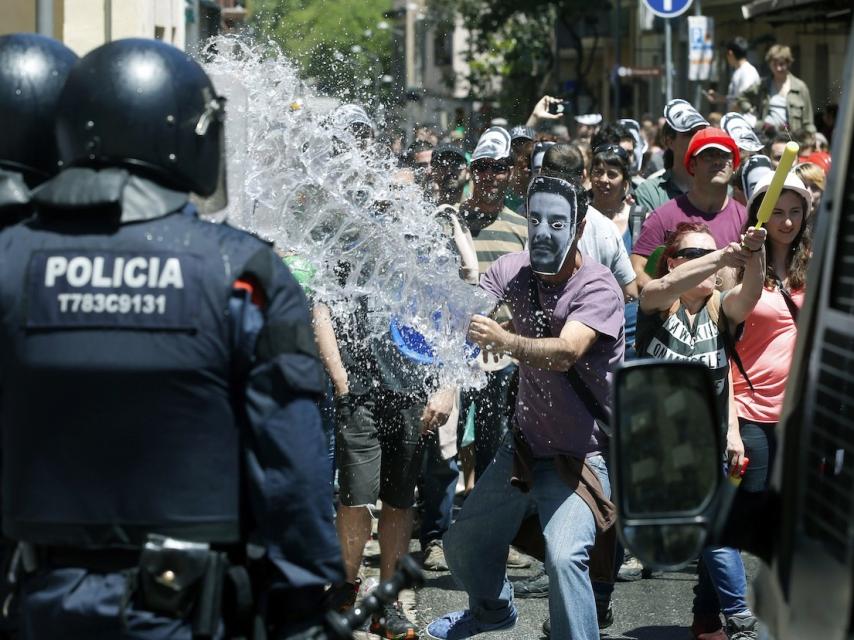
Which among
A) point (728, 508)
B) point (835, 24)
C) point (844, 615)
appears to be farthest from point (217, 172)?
point (835, 24)

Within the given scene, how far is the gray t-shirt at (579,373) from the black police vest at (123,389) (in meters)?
2.34

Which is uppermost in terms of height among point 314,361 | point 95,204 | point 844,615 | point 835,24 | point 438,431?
point 835,24

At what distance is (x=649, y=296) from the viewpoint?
5793 mm

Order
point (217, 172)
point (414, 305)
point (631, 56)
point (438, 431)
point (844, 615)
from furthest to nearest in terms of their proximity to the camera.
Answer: point (631, 56)
point (438, 431)
point (414, 305)
point (217, 172)
point (844, 615)

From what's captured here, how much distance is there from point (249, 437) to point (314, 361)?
0.21 metres

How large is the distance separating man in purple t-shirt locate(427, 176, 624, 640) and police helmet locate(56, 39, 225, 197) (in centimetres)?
212

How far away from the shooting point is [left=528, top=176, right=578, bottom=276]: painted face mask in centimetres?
532

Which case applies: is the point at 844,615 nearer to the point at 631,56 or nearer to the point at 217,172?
the point at 217,172

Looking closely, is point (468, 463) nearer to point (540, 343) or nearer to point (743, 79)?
point (540, 343)

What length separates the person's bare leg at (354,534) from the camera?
631cm

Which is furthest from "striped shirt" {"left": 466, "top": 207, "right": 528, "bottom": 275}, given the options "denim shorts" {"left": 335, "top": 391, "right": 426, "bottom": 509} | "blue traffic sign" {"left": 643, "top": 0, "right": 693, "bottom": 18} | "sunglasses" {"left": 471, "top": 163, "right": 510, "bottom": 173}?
"blue traffic sign" {"left": 643, "top": 0, "right": 693, "bottom": 18}

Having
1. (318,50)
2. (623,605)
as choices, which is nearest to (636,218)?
(623,605)

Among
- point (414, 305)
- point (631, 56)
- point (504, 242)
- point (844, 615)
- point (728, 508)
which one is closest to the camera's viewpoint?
point (844, 615)

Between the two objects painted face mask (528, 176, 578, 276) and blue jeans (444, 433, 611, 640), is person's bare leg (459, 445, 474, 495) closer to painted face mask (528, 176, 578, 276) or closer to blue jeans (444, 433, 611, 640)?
blue jeans (444, 433, 611, 640)
